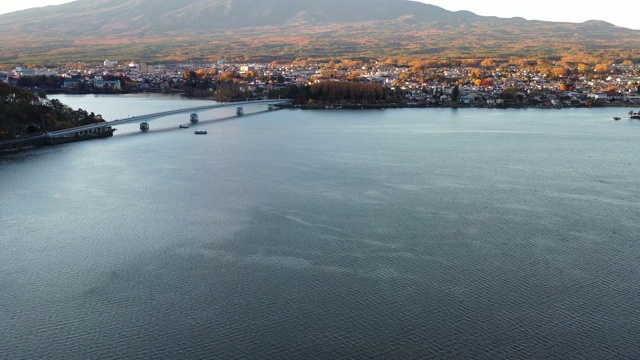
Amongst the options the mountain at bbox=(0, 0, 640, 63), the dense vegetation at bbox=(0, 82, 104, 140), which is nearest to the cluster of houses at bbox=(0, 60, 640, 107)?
the mountain at bbox=(0, 0, 640, 63)

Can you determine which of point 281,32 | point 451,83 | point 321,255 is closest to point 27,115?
point 321,255

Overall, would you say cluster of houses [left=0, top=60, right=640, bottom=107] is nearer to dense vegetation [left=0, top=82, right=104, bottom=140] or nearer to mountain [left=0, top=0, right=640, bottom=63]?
mountain [left=0, top=0, right=640, bottom=63]

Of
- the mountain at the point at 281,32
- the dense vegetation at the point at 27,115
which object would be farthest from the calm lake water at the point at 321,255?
the mountain at the point at 281,32

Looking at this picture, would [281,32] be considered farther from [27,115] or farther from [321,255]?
A: [321,255]

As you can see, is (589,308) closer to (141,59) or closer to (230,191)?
(230,191)

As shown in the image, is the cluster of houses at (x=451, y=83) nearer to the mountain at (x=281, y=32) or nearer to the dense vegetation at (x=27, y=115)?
the mountain at (x=281, y=32)
